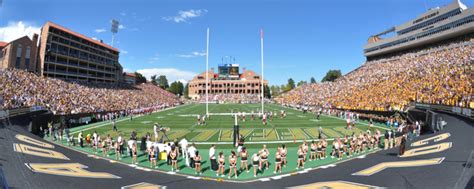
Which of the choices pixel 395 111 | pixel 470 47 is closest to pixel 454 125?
pixel 395 111

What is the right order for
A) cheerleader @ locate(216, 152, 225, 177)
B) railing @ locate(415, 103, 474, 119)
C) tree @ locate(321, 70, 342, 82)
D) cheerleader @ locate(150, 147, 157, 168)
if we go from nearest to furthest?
cheerleader @ locate(216, 152, 225, 177) → cheerleader @ locate(150, 147, 157, 168) → railing @ locate(415, 103, 474, 119) → tree @ locate(321, 70, 342, 82)

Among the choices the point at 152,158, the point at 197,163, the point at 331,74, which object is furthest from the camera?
the point at 331,74

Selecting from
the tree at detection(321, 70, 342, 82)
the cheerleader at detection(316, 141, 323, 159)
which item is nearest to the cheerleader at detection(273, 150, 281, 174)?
the cheerleader at detection(316, 141, 323, 159)

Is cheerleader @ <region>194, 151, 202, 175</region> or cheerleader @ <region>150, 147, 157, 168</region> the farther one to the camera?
cheerleader @ <region>150, 147, 157, 168</region>

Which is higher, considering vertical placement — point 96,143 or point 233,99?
point 233,99

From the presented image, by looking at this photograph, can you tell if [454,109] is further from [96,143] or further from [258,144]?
[96,143]

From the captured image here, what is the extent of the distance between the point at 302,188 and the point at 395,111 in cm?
2471

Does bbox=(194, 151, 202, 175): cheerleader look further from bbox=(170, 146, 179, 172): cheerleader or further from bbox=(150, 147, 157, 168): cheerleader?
bbox=(150, 147, 157, 168): cheerleader

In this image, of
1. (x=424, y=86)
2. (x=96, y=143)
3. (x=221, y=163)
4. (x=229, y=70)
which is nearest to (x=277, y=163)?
(x=221, y=163)

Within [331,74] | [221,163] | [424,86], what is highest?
[331,74]

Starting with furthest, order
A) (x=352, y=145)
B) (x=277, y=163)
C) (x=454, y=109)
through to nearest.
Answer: (x=454, y=109) < (x=352, y=145) < (x=277, y=163)

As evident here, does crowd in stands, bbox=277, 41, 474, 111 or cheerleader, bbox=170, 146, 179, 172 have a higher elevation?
crowd in stands, bbox=277, 41, 474, 111

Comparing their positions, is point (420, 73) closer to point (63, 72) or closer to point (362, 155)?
point (362, 155)

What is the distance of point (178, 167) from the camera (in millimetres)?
13672
